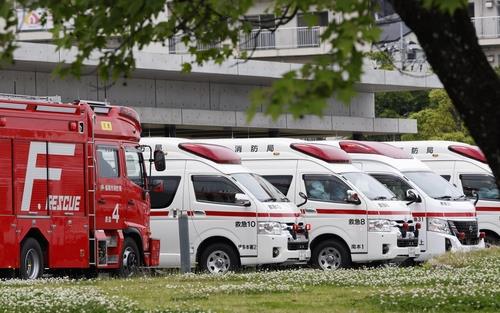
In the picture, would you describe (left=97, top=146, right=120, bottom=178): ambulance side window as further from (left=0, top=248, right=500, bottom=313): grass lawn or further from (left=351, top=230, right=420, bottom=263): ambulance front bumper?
(left=351, top=230, right=420, bottom=263): ambulance front bumper

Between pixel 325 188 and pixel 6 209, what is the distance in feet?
26.5

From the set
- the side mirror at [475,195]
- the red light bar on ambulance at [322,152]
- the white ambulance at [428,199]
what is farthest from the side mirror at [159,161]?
the side mirror at [475,195]

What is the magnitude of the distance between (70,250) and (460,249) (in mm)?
9275

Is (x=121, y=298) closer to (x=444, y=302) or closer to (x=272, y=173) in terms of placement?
(x=444, y=302)

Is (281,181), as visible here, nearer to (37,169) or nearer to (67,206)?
(67,206)

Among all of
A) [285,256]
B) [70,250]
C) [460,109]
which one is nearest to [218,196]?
→ [285,256]

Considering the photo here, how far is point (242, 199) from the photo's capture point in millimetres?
24672

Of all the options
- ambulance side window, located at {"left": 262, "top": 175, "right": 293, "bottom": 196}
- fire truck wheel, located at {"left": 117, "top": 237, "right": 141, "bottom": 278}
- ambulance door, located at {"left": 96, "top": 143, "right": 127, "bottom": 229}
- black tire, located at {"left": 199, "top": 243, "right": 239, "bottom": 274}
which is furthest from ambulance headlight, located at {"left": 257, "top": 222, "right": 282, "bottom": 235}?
ambulance door, located at {"left": 96, "top": 143, "right": 127, "bottom": 229}

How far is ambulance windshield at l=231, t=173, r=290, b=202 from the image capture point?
81.6 ft

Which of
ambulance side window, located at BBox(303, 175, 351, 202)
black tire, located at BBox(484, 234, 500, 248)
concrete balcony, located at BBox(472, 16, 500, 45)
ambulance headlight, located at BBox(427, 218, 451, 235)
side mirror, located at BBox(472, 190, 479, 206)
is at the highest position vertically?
concrete balcony, located at BBox(472, 16, 500, 45)

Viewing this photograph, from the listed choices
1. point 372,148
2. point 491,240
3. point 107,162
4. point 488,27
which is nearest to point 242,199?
point 107,162

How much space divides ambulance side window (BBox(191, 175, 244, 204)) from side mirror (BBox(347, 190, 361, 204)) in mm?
2563

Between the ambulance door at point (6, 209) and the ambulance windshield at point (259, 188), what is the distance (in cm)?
562

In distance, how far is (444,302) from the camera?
48.0 ft
